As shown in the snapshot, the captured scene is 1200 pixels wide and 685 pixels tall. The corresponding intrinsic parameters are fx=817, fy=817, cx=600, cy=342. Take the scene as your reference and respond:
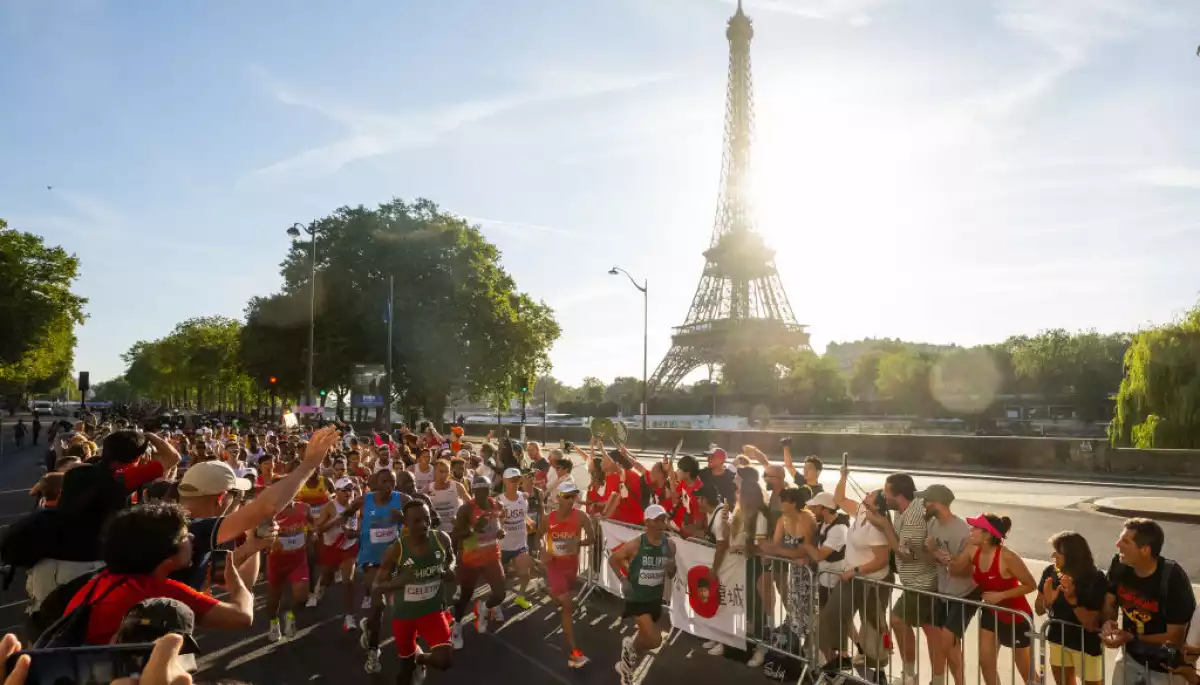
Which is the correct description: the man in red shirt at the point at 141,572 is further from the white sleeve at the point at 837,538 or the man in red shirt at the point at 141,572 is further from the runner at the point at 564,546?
the white sleeve at the point at 837,538

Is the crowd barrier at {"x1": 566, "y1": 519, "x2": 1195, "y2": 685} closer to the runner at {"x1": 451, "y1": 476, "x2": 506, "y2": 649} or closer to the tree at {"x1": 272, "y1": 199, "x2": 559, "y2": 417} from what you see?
the runner at {"x1": 451, "y1": 476, "x2": 506, "y2": 649}

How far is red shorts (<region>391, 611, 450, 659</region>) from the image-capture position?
6.71 meters

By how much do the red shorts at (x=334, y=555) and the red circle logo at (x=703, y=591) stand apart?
4204 millimetres

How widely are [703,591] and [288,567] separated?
460cm

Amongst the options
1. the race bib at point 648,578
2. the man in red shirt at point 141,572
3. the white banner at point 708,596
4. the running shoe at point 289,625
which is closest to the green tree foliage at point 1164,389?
the white banner at point 708,596

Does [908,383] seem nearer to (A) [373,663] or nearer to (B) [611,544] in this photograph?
(B) [611,544]

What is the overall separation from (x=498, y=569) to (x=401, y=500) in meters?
1.43

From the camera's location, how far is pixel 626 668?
7234mm

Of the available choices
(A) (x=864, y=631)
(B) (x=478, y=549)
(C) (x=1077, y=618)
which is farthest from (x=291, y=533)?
(C) (x=1077, y=618)

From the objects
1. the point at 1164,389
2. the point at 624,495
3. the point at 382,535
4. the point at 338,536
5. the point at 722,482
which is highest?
the point at 1164,389

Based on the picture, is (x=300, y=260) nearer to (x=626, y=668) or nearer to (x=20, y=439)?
(x=20, y=439)

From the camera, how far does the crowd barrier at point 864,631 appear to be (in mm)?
5668

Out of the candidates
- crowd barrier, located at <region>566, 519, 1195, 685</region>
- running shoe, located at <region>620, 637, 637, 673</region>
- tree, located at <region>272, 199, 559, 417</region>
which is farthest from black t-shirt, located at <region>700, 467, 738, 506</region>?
tree, located at <region>272, 199, 559, 417</region>

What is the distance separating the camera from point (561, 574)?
8.59 m
